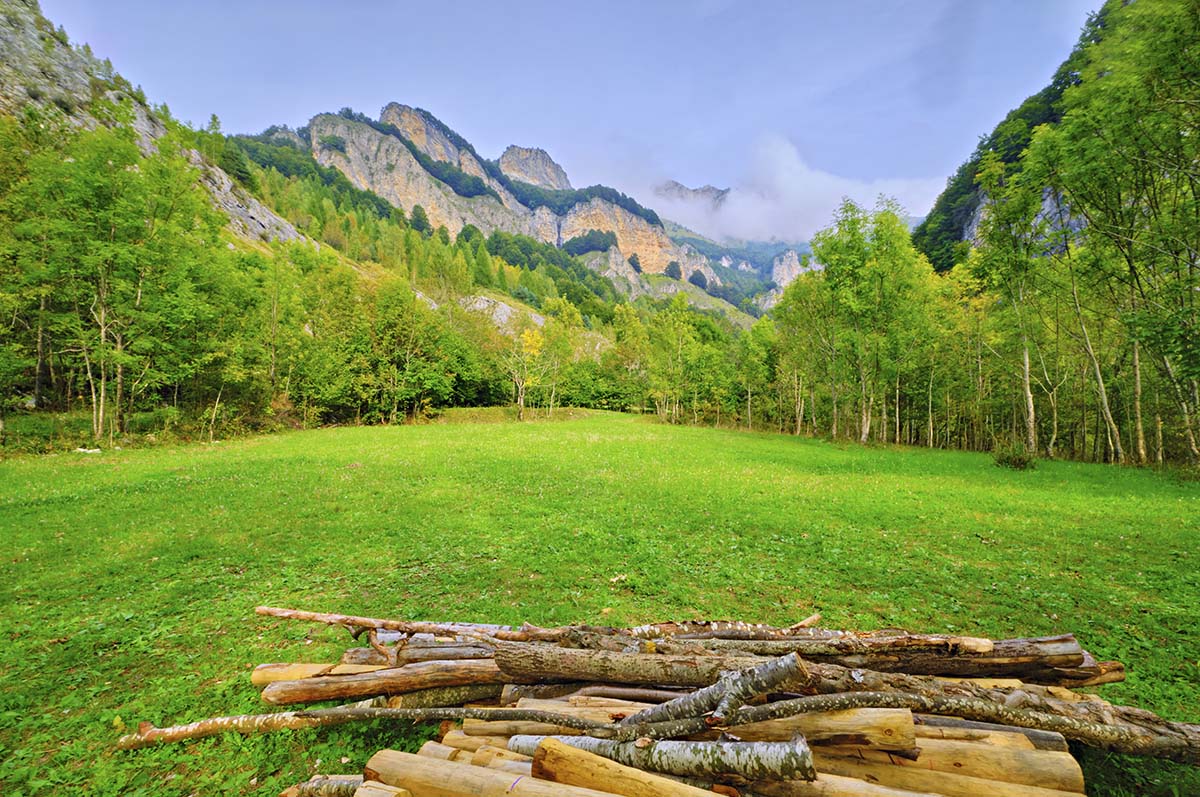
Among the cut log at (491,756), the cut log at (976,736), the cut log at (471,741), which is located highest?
the cut log at (976,736)

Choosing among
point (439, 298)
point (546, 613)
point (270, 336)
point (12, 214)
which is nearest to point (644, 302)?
point (439, 298)

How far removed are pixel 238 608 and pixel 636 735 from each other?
27.6ft

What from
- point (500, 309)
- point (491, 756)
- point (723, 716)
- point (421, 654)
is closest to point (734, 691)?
point (723, 716)

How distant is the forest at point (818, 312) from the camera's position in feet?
62.7

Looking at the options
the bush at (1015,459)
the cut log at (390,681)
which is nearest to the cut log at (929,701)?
the cut log at (390,681)

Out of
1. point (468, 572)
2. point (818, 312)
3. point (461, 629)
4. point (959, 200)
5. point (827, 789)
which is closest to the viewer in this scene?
point (827, 789)

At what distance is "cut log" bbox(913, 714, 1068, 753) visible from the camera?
3.14 meters

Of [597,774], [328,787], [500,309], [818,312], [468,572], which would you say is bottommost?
[468,572]

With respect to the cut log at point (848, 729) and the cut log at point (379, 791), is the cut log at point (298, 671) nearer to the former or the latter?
the cut log at point (379, 791)

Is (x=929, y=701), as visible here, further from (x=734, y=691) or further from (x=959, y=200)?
(x=959, y=200)

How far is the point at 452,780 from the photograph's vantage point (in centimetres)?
301

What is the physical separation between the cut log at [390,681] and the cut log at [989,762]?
3.29 metres

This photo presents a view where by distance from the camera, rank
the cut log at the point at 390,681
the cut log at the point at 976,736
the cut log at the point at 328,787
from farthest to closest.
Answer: the cut log at the point at 390,681
the cut log at the point at 328,787
the cut log at the point at 976,736

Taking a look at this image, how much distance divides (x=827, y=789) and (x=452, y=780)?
2.61 m
